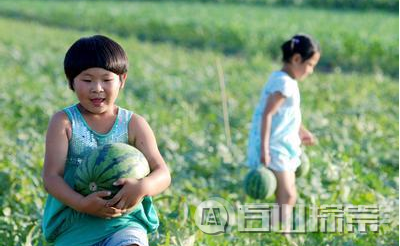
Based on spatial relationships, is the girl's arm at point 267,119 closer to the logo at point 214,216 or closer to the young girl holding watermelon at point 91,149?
the logo at point 214,216

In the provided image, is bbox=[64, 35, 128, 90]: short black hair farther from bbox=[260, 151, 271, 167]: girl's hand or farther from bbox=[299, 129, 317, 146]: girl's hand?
bbox=[299, 129, 317, 146]: girl's hand

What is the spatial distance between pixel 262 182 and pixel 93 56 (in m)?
2.68

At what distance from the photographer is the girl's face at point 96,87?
3.60m

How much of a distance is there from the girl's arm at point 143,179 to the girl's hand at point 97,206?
0.03m

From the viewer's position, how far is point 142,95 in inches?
483

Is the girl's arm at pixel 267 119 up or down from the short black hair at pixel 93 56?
down

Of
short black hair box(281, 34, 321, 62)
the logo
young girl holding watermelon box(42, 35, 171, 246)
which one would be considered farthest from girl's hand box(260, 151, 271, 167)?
young girl holding watermelon box(42, 35, 171, 246)

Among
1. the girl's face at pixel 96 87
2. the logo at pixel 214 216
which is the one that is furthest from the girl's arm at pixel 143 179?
the logo at pixel 214 216

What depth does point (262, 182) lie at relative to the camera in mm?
5992

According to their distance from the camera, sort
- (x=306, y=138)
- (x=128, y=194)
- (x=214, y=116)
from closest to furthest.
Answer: (x=128, y=194) → (x=306, y=138) → (x=214, y=116)

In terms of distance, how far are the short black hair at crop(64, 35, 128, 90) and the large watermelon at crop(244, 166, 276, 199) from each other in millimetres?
2557

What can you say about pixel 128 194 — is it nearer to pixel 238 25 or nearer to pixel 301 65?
pixel 301 65

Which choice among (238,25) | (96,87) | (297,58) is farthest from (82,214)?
(238,25)

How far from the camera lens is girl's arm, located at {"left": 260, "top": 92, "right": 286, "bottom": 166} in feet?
20.2
